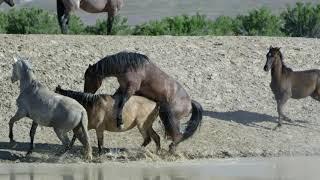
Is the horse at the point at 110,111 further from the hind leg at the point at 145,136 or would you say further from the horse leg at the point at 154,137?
the horse leg at the point at 154,137

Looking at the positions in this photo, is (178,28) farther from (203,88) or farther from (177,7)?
(177,7)

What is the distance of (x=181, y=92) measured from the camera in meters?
16.2

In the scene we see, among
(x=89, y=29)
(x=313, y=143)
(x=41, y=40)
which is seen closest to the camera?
(x=313, y=143)

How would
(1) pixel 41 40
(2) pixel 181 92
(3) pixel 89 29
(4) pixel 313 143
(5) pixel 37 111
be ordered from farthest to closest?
(3) pixel 89 29
(1) pixel 41 40
(4) pixel 313 143
(2) pixel 181 92
(5) pixel 37 111

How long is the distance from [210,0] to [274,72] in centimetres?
1960

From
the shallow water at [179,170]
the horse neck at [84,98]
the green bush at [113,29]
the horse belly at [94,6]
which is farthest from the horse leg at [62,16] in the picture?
the shallow water at [179,170]

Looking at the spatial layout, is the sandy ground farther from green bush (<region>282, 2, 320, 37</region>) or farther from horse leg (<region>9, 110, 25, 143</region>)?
green bush (<region>282, 2, 320, 37</region>)

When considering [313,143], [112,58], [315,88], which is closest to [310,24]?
[315,88]

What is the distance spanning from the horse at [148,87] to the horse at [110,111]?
13 centimetres

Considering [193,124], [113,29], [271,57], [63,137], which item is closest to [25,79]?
[63,137]

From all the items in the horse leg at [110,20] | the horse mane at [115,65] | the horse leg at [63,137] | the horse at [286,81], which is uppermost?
the horse mane at [115,65]

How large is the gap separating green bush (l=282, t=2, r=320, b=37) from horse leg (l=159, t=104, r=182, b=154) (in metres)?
11.0

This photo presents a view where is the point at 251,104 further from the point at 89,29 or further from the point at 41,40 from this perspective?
the point at 89,29

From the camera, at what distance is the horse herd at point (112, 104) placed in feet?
49.9
